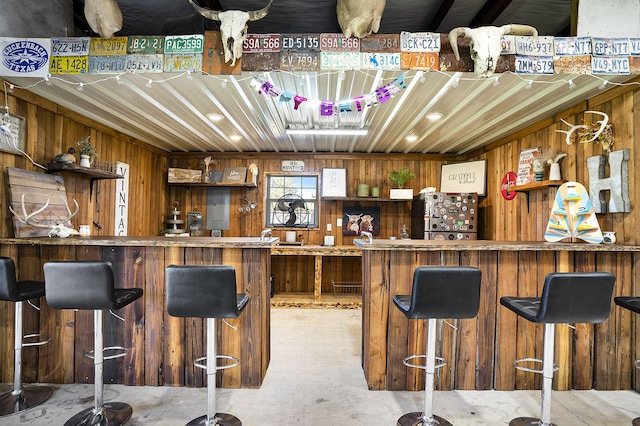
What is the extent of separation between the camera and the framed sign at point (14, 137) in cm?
265

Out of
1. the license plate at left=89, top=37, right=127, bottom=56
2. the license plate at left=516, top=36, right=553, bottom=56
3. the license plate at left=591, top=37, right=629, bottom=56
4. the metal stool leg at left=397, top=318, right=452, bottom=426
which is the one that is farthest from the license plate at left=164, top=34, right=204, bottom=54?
the license plate at left=591, top=37, right=629, bottom=56

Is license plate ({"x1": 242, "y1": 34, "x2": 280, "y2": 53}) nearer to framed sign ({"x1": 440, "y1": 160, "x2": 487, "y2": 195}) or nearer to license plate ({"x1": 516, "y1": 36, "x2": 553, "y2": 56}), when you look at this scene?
license plate ({"x1": 516, "y1": 36, "x2": 553, "y2": 56})

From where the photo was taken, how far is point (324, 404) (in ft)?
7.70

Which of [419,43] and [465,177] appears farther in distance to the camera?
[465,177]

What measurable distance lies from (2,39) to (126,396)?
287 centimetres

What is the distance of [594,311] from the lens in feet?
6.29

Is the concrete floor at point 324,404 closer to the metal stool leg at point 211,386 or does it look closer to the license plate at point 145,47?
the metal stool leg at point 211,386

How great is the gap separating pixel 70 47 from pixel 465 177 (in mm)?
5117

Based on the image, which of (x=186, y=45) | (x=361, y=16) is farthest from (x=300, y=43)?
(x=186, y=45)

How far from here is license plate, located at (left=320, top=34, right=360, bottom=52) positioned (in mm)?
2379

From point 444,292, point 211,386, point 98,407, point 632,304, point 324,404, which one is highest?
point 444,292

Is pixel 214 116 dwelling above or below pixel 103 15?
below

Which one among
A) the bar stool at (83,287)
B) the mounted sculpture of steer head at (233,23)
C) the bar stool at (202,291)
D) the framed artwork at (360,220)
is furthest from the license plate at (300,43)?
the framed artwork at (360,220)

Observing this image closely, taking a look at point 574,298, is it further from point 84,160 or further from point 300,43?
point 84,160
